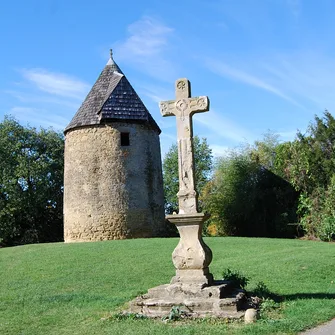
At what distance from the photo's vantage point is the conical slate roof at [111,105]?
73.0ft

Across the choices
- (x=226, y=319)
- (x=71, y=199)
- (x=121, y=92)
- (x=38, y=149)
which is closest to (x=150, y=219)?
(x=71, y=199)

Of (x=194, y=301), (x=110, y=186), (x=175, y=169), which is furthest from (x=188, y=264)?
(x=175, y=169)

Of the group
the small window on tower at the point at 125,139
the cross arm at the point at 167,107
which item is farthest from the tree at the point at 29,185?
the cross arm at the point at 167,107

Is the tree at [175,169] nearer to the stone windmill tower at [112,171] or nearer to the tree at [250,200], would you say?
the tree at [250,200]

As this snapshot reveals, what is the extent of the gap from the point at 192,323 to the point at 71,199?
1675 cm

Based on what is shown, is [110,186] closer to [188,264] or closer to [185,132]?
[185,132]

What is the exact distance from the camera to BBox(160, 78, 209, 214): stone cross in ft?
25.1

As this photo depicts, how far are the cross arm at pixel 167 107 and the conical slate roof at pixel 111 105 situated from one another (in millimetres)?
14220

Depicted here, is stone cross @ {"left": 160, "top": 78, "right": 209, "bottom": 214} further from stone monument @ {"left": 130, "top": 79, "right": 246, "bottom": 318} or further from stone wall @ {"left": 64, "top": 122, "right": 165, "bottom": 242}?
stone wall @ {"left": 64, "top": 122, "right": 165, "bottom": 242}

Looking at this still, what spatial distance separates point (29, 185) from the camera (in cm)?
3164

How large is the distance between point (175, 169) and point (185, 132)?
3487 cm

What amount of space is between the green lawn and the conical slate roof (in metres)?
7.22

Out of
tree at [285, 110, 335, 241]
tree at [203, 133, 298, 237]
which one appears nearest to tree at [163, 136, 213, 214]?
tree at [203, 133, 298, 237]

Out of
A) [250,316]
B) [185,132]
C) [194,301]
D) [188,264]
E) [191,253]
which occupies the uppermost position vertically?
[185,132]
